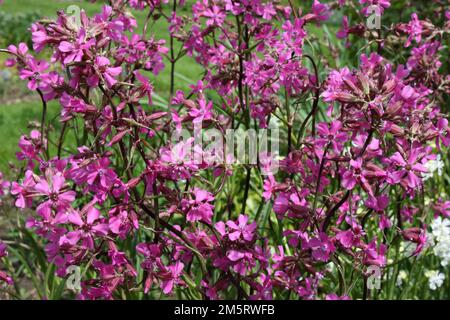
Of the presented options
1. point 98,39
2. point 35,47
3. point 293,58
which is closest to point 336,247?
point 293,58

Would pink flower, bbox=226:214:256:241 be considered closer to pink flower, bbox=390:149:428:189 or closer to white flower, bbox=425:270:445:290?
pink flower, bbox=390:149:428:189

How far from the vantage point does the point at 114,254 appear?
163cm

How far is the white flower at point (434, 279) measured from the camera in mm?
2486

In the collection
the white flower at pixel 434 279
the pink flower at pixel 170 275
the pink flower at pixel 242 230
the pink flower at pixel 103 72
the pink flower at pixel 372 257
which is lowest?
the white flower at pixel 434 279

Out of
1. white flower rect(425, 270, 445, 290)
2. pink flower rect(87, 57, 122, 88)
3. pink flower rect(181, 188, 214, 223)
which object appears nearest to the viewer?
pink flower rect(87, 57, 122, 88)

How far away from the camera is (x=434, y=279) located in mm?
2496

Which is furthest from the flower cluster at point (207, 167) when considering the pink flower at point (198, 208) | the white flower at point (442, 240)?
the white flower at point (442, 240)

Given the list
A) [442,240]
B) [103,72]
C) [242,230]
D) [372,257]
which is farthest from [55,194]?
[442,240]

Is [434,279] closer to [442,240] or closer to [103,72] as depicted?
[442,240]

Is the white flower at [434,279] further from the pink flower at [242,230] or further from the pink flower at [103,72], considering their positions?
the pink flower at [103,72]

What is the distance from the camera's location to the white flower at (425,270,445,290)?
249 centimetres

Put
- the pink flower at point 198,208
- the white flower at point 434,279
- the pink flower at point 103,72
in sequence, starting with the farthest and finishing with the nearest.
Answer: the white flower at point 434,279 → the pink flower at point 198,208 → the pink flower at point 103,72

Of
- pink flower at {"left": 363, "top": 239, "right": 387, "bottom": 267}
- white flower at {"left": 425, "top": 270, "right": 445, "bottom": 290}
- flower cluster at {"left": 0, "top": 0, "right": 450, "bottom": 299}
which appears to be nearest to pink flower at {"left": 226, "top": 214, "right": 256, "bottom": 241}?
flower cluster at {"left": 0, "top": 0, "right": 450, "bottom": 299}
